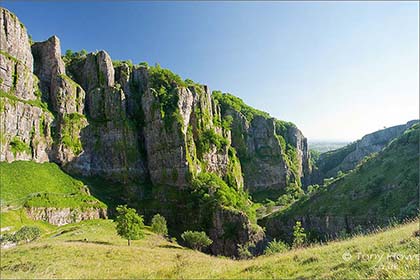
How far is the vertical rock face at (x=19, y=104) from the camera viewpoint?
80.2 metres

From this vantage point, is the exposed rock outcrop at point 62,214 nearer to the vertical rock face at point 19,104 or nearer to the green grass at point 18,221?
the green grass at point 18,221

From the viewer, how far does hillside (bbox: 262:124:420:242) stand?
2630 inches

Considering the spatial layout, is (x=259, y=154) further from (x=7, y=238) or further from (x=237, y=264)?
(x=237, y=264)

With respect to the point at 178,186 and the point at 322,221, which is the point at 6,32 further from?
the point at 322,221

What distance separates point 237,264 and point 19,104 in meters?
92.9

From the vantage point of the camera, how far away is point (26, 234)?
51.5 meters

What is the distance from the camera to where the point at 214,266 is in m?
18.9

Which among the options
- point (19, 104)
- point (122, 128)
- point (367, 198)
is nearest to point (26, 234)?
point (19, 104)

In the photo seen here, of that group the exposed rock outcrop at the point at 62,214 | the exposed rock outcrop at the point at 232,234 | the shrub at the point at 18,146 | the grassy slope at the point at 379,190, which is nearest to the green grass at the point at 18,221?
the exposed rock outcrop at the point at 62,214

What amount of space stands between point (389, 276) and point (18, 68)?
110m

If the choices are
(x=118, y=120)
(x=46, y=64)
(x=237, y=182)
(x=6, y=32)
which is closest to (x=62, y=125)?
(x=118, y=120)

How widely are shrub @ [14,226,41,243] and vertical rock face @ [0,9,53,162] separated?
111 feet

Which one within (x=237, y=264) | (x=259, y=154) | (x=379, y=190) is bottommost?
(x=379, y=190)

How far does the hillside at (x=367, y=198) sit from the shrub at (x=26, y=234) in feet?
226
